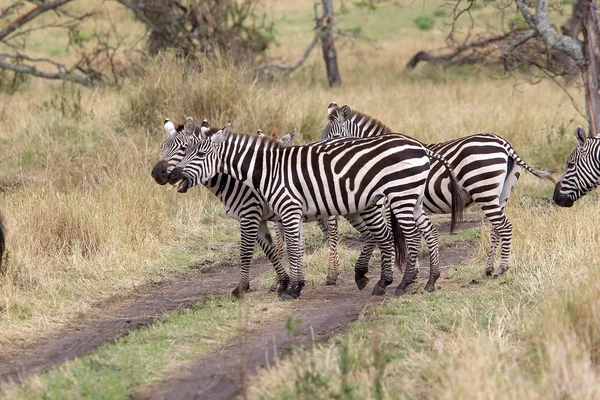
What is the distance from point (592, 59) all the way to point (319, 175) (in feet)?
17.7

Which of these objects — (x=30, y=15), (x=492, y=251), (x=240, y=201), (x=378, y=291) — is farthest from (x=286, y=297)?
(x=30, y=15)

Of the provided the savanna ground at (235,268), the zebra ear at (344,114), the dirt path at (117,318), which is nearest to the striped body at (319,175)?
the savanna ground at (235,268)

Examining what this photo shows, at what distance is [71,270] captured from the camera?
28.1 feet

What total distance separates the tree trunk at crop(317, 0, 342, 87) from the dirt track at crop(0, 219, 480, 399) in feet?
41.8

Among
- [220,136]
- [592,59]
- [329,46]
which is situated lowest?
[220,136]

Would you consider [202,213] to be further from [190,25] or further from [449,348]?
[190,25]

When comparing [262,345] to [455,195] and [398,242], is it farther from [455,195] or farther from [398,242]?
[455,195]

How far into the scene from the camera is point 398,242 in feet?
28.0

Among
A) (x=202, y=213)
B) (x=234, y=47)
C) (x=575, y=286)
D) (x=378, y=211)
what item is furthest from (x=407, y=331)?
(x=234, y=47)

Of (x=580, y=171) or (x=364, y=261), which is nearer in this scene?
(x=364, y=261)

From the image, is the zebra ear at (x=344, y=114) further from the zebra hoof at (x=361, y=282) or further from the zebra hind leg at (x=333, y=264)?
the zebra hoof at (x=361, y=282)

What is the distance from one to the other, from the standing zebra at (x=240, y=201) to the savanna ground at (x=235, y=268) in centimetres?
29

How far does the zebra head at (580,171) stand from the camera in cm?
893

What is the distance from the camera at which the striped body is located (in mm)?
7723
